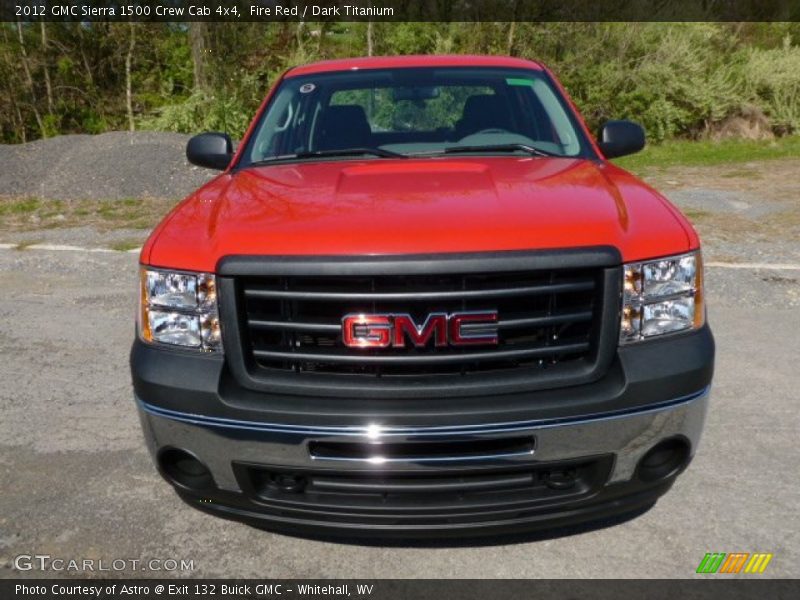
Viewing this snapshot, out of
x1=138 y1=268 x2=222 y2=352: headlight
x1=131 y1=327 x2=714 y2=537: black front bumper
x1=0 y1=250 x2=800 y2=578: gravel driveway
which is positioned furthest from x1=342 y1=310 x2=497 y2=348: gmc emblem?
x1=0 y1=250 x2=800 y2=578: gravel driveway

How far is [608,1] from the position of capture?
2108 centimetres

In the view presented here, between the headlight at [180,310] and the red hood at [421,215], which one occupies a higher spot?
the red hood at [421,215]

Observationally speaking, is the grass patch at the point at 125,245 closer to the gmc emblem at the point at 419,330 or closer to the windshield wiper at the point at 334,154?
the windshield wiper at the point at 334,154

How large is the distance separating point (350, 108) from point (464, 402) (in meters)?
2.26

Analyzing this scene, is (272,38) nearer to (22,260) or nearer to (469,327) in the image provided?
(22,260)

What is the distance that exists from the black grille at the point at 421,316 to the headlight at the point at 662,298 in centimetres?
13

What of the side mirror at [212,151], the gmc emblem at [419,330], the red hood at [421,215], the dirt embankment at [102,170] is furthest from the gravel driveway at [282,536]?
the dirt embankment at [102,170]

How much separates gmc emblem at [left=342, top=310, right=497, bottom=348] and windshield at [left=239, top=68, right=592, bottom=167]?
1.44 meters

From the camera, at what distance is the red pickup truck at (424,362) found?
250cm

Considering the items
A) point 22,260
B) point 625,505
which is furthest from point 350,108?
point 22,260

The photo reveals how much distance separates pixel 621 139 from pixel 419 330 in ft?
7.35

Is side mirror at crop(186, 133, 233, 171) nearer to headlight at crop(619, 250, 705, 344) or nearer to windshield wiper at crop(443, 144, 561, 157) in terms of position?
windshield wiper at crop(443, 144, 561, 157)

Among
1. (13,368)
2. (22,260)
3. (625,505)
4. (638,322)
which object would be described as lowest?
(22,260)

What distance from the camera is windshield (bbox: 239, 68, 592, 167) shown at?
155 inches
